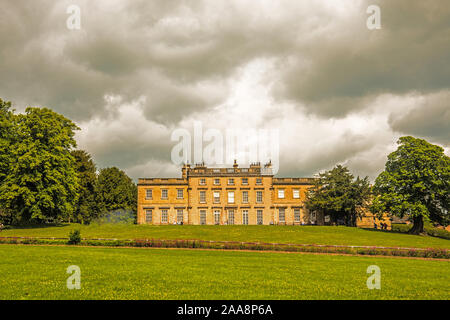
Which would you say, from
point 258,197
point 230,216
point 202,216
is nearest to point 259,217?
point 258,197

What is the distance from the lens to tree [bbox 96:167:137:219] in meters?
60.9

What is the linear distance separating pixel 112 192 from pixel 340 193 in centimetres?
4286

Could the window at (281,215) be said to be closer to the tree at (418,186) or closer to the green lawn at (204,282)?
the tree at (418,186)

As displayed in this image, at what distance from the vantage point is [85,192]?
2334 inches

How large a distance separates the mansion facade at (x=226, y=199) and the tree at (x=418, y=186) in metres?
16.6

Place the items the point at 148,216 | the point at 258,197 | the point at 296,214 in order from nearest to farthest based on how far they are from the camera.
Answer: the point at 148,216 < the point at 258,197 < the point at 296,214

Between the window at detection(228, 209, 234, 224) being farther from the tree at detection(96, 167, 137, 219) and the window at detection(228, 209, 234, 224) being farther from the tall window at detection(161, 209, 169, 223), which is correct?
the tree at detection(96, 167, 137, 219)

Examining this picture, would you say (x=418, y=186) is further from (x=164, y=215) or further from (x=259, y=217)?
(x=164, y=215)

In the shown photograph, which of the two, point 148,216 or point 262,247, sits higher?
point 148,216

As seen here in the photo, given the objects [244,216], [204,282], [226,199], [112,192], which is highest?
[112,192]

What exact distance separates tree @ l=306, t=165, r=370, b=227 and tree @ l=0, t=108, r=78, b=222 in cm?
4023

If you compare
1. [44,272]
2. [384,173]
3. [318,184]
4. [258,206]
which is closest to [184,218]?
[258,206]

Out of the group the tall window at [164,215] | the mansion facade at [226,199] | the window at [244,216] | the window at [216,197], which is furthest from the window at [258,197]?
the tall window at [164,215]

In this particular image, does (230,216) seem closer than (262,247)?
No
